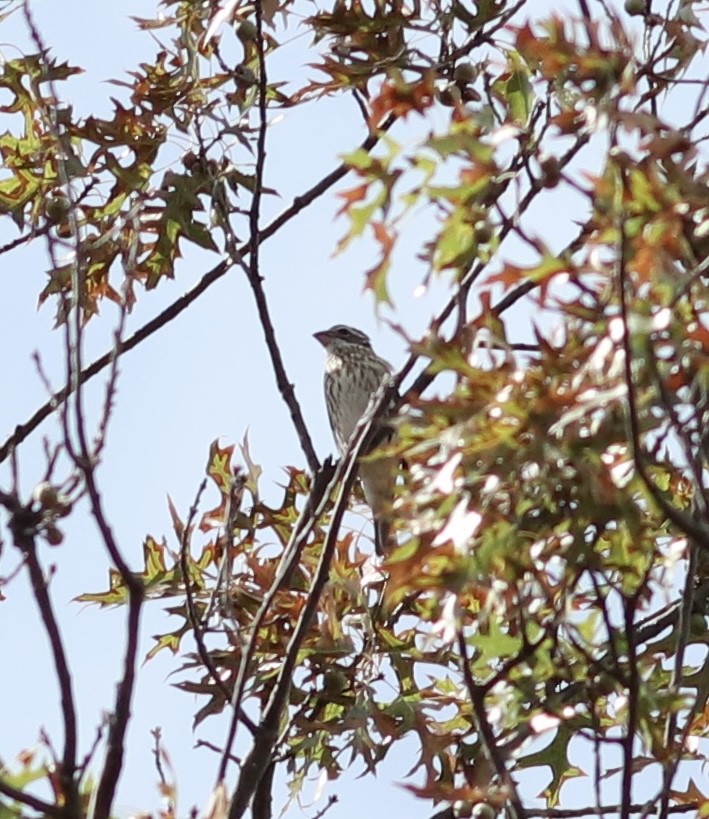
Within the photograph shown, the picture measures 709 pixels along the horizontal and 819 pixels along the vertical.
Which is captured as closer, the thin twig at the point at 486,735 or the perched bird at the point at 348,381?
the thin twig at the point at 486,735

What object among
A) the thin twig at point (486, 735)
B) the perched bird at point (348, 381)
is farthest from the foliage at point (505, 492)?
the perched bird at point (348, 381)

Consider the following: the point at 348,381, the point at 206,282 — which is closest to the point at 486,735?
the point at 206,282

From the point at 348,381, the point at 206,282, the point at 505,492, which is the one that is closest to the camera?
the point at 505,492

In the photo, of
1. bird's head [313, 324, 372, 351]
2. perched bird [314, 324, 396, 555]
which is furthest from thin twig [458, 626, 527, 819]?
bird's head [313, 324, 372, 351]

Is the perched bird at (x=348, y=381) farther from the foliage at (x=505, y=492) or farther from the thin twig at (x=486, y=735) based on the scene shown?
the thin twig at (x=486, y=735)

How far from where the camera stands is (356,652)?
6039 mm

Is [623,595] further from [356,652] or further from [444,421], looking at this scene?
[356,652]

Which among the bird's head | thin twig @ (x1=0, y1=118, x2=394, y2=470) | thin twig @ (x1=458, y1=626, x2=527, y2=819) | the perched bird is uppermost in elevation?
the bird's head

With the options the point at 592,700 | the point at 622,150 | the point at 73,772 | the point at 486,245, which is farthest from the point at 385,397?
the point at 73,772

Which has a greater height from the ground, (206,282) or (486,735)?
(206,282)

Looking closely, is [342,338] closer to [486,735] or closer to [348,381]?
[348,381]

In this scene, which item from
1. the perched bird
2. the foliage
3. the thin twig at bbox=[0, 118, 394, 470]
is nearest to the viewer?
the foliage

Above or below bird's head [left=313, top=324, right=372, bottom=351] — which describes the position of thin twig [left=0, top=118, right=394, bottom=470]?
below

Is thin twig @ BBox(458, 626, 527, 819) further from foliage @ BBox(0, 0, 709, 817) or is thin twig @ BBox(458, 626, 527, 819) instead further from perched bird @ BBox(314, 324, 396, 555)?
perched bird @ BBox(314, 324, 396, 555)
